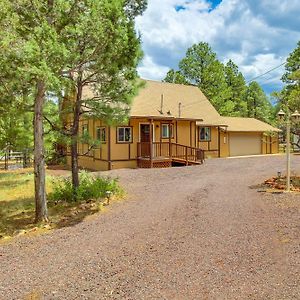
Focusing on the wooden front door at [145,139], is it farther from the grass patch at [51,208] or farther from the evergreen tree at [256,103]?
the evergreen tree at [256,103]

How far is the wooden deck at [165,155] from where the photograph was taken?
19.3 meters

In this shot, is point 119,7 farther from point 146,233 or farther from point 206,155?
point 206,155

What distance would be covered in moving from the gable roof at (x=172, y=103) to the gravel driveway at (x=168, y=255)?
11.8m

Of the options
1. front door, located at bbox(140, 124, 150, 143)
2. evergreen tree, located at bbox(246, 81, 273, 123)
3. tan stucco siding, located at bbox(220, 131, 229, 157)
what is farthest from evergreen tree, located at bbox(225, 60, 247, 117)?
front door, located at bbox(140, 124, 150, 143)

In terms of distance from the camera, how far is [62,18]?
24.9 feet

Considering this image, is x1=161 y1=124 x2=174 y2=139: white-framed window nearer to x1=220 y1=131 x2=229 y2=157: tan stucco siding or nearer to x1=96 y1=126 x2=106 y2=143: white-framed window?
x1=96 y1=126 x2=106 y2=143: white-framed window

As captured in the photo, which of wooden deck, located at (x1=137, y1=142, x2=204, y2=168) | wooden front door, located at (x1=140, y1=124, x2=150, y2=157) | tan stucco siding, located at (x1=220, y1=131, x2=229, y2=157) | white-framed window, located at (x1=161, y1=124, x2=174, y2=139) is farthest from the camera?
tan stucco siding, located at (x1=220, y1=131, x2=229, y2=157)

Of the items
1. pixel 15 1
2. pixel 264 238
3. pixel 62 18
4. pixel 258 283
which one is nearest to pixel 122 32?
pixel 62 18

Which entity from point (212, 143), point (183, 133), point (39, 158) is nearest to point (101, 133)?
point (183, 133)

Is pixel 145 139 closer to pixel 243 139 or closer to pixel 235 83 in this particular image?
pixel 243 139

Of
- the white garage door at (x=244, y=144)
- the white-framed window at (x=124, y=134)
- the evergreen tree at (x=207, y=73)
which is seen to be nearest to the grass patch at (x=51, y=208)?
the white-framed window at (x=124, y=134)

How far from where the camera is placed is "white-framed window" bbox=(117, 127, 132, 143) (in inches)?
763

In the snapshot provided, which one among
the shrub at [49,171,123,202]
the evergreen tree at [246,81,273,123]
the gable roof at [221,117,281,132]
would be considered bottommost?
the shrub at [49,171,123,202]

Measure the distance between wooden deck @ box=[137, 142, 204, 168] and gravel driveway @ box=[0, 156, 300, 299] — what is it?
9.67m
